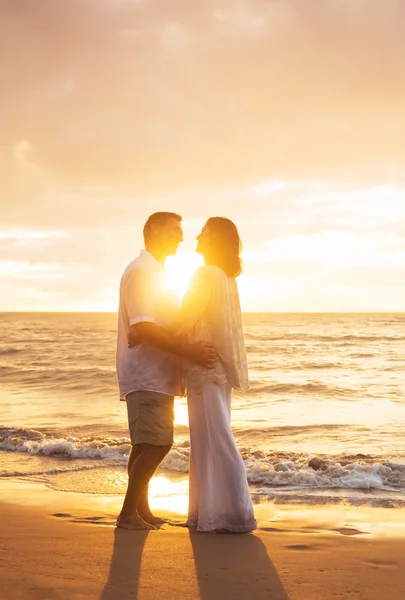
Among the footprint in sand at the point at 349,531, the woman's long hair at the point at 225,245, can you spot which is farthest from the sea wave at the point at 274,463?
the woman's long hair at the point at 225,245

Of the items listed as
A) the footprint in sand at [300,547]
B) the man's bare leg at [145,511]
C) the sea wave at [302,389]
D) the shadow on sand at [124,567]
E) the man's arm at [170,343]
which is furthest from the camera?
the sea wave at [302,389]

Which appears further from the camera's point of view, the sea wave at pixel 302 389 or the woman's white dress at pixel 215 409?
the sea wave at pixel 302 389

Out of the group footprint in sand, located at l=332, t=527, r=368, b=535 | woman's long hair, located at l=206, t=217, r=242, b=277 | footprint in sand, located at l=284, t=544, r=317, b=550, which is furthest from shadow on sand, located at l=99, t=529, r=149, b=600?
woman's long hair, located at l=206, t=217, r=242, b=277

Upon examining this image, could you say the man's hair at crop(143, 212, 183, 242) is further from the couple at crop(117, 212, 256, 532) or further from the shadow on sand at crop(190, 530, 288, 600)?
the shadow on sand at crop(190, 530, 288, 600)

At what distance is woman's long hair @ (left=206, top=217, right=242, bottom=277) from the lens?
4.67 meters

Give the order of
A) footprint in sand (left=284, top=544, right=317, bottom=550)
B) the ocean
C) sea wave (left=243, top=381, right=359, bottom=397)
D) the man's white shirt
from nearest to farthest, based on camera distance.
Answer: footprint in sand (left=284, top=544, right=317, bottom=550) → the man's white shirt → the ocean → sea wave (left=243, top=381, right=359, bottom=397)

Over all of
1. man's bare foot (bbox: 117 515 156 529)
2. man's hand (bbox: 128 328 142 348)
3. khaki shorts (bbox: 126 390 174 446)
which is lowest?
man's bare foot (bbox: 117 515 156 529)

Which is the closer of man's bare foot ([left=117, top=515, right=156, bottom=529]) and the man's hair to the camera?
man's bare foot ([left=117, top=515, right=156, bottom=529])

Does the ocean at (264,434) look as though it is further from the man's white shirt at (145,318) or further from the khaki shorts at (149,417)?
the man's white shirt at (145,318)

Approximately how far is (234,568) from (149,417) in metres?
1.20

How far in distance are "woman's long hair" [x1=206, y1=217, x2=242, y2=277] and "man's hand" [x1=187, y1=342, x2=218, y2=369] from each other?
22.7 inches

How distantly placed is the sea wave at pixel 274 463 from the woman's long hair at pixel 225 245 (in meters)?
3.48

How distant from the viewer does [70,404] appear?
15.4 m

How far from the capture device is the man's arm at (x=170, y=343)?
448 centimetres
